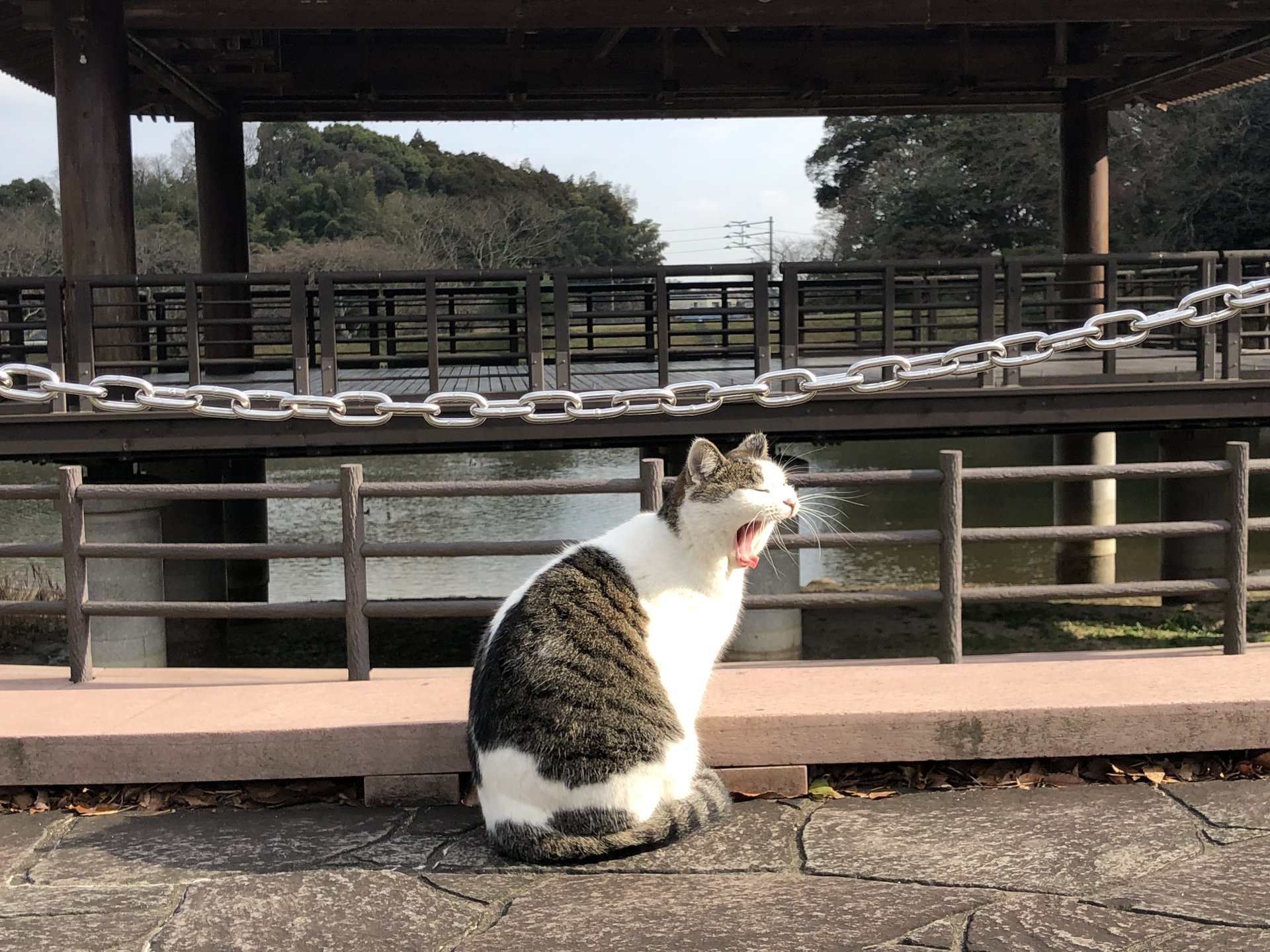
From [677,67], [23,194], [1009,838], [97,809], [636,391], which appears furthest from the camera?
[23,194]

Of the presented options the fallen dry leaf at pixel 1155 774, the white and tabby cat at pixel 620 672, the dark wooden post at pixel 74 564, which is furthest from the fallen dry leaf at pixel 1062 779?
the dark wooden post at pixel 74 564

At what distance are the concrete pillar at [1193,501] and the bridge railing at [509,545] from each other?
6.31 m

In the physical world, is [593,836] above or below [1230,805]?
above

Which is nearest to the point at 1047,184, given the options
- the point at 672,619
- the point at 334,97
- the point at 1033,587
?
the point at 334,97

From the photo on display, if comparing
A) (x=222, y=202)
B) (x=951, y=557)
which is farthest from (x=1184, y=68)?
(x=222, y=202)

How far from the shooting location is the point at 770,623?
9516mm

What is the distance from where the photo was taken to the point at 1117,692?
3.81m

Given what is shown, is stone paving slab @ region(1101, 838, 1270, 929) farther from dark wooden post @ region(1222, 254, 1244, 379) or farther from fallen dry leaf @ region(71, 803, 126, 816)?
dark wooden post @ region(1222, 254, 1244, 379)

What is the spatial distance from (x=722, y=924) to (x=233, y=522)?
1089 cm

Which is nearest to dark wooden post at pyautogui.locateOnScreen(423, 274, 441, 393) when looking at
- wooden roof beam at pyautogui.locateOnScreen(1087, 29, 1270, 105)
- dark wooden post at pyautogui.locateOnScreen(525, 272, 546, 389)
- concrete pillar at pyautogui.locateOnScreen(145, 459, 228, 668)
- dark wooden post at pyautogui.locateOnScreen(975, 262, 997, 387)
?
dark wooden post at pyautogui.locateOnScreen(525, 272, 546, 389)

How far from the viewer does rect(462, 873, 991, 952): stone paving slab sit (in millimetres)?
2641

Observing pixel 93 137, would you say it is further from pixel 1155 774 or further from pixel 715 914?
pixel 1155 774

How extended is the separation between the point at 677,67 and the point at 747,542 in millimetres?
10143

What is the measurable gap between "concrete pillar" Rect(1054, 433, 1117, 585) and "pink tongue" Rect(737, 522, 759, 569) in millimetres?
9881
